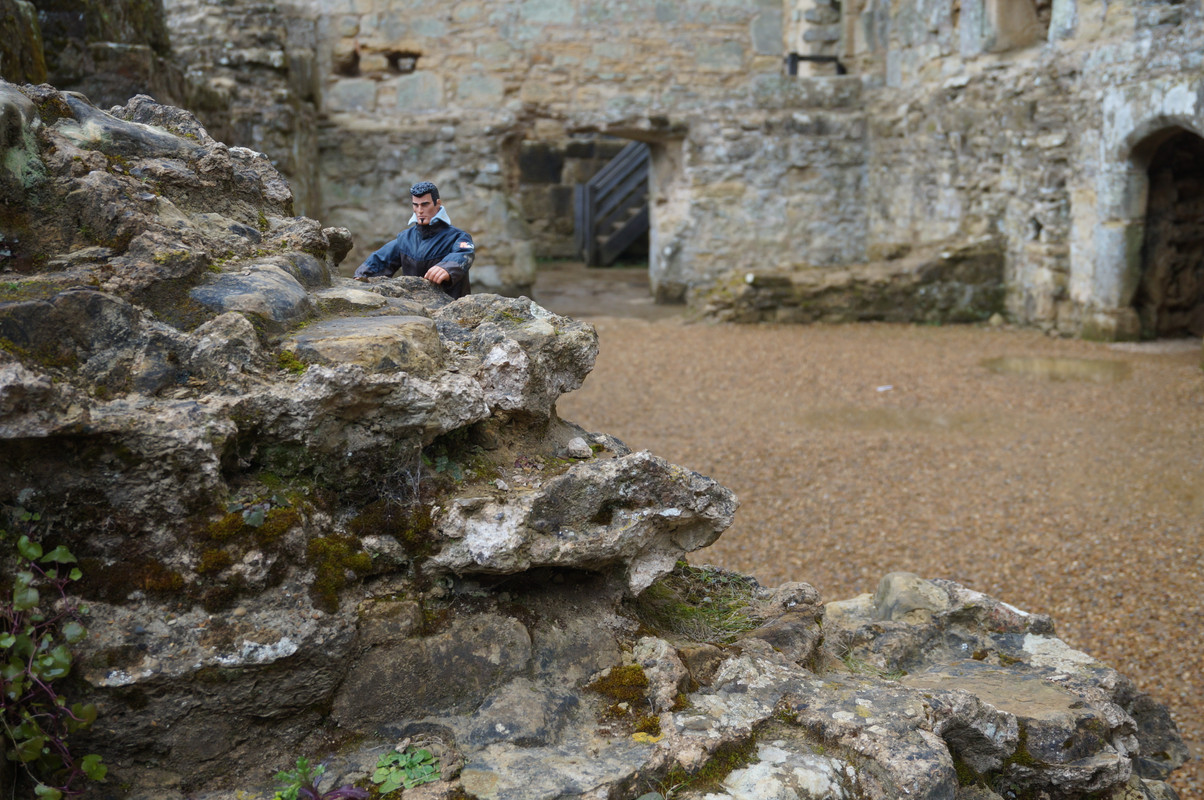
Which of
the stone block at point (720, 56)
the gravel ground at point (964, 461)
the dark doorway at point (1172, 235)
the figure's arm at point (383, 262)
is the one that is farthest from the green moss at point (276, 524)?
the stone block at point (720, 56)

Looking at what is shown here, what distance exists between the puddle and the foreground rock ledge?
5951 millimetres

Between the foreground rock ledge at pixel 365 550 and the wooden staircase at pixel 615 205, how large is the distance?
1376 cm

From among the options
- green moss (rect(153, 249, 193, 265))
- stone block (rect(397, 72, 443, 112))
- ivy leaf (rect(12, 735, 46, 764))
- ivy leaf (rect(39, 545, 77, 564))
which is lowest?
ivy leaf (rect(12, 735, 46, 764))

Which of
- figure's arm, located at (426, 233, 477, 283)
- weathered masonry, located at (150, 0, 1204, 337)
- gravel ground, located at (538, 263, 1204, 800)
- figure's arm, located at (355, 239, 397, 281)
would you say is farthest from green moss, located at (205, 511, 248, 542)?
weathered masonry, located at (150, 0, 1204, 337)

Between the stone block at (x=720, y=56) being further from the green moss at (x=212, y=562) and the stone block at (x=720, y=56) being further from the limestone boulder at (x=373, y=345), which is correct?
the green moss at (x=212, y=562)

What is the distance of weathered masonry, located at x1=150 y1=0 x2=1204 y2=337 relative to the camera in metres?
8.73

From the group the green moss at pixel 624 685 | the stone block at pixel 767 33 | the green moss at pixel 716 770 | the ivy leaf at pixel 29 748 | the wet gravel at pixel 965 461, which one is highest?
the stone block at pixel 767 33

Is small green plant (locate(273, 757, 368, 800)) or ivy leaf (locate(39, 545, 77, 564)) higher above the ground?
ivy leaf (locate(39, 545, 77, 564))

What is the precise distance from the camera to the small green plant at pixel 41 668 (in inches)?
61.7

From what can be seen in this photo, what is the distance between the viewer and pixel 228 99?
28.8ft

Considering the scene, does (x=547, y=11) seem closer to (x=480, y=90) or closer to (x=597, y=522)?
(x=480, y=90)

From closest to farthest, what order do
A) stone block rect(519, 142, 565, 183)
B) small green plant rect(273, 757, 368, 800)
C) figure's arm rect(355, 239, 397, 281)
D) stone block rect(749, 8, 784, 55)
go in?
1. small green plant rect(273, 757, 368, 800)
2. figure's arm rect(355, 239, 397, 281)
3. stone block rect(749, 8, 784, 55)
4. stone block rect(519, 142, 565, 183)

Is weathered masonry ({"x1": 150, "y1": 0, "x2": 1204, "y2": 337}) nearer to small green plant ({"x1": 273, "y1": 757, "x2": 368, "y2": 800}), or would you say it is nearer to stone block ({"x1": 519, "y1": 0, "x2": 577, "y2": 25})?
stone block ({"x1": 519, "y1": 0, "x2": 577, "y2": 25})

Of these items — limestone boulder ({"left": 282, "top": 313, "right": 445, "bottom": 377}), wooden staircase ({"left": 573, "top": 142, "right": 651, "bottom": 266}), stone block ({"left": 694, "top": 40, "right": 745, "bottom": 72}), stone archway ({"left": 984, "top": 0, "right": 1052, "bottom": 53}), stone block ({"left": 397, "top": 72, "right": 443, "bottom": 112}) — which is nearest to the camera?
limestone boulder ({"left": 282, "top": 313, "right": 445, "bottom": 377})
